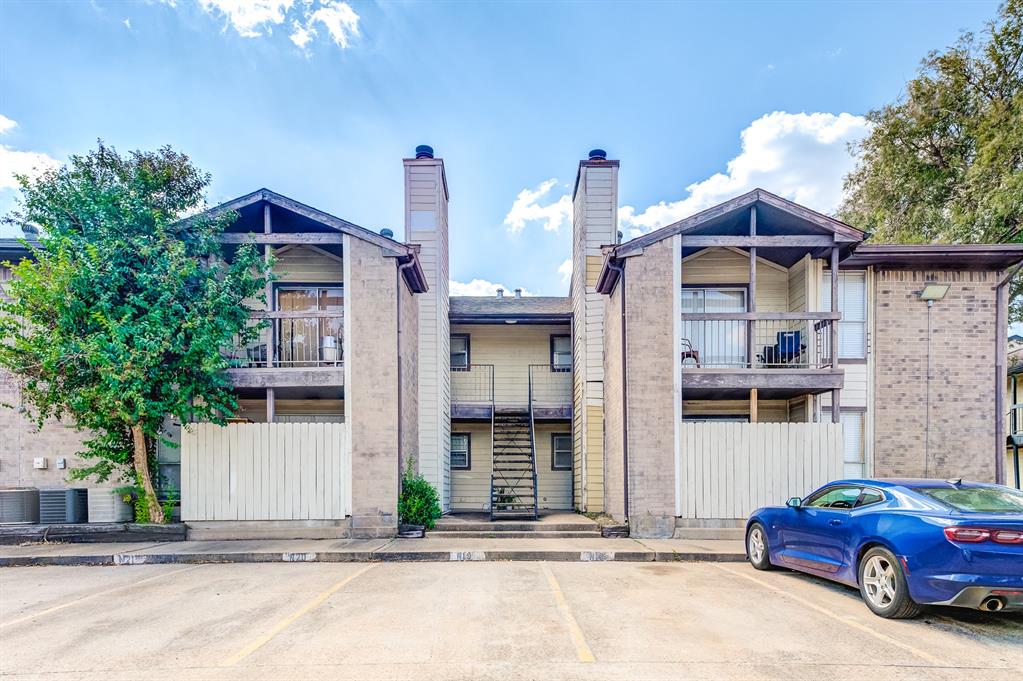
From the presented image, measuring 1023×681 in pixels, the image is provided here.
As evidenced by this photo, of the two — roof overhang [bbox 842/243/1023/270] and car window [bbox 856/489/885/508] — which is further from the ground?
roof overhang [bbox 842/243/1023/270]

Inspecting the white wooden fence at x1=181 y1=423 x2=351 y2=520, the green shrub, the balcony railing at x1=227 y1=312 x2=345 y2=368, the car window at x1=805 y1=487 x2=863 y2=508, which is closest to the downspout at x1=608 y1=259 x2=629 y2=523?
the car window at x1=805 y1=487 x2=863 y2=508

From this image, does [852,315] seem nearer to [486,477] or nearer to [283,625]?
[486,477]

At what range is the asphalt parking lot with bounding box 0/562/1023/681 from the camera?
4.03 m

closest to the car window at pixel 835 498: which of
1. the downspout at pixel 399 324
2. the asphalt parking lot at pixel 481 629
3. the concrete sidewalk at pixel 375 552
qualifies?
the asphalt parking lot at pixel 481 629

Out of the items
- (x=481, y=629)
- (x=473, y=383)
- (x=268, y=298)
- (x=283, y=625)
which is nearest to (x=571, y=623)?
(x=481, y=629)

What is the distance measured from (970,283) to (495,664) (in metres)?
12.7

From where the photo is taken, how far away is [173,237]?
30.9 feet

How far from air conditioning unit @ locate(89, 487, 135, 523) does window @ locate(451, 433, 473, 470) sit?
757 cm

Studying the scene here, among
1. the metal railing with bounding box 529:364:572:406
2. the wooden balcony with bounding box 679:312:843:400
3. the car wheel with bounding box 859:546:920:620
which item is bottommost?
the car wheel with bounding box 859:546:920:620

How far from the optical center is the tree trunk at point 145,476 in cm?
951

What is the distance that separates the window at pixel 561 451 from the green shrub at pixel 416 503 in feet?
17.2

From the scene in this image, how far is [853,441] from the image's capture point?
11.0 meters

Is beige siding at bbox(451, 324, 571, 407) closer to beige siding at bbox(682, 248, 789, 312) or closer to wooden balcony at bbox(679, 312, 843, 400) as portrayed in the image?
beige siding at bbox(682, 248, 789, 312)

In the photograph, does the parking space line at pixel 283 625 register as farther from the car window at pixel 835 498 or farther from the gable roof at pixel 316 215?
the car window at pixel 835 498
